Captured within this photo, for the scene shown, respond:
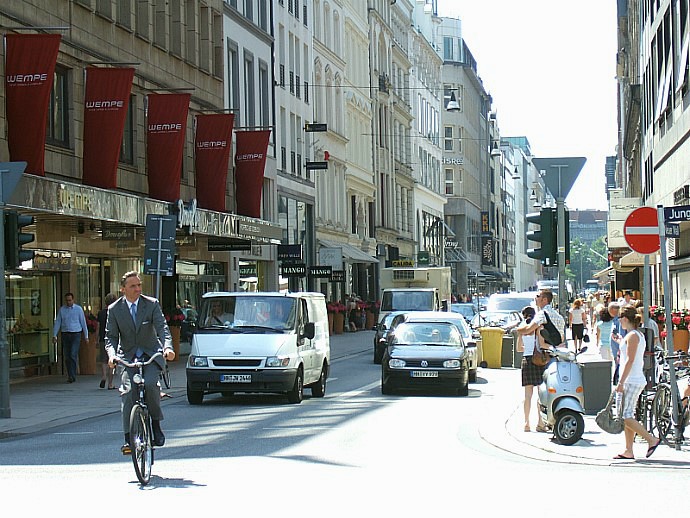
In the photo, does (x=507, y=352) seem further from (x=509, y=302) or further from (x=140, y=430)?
(x=140, y=430)

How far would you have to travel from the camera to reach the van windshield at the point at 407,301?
40.5 m

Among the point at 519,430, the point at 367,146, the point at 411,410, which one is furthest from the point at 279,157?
the point at 519,430

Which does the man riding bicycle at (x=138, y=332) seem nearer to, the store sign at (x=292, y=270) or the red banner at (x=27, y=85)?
the red banner at (x=27, y=85)

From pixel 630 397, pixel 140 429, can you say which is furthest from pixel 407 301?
pixel 140 429

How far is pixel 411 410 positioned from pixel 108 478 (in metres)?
8.81

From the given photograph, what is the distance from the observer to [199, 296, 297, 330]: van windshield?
70.0 feet

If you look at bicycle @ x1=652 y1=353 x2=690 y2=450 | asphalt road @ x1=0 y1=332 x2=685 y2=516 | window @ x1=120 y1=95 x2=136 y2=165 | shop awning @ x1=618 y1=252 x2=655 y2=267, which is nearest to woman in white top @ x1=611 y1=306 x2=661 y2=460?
asphalt road @ x1=0 y1=332 x2=685 y2=516

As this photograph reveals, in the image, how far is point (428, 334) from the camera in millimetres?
24438

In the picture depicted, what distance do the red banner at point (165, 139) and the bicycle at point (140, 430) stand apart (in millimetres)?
22965

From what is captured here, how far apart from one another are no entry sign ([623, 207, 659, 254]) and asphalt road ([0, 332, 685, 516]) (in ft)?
8.24

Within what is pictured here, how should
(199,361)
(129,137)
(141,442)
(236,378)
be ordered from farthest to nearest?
(129,137)
(199,361)
(236,378)
(141,442)

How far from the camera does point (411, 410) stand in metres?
20.1

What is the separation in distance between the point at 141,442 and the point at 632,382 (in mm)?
4847

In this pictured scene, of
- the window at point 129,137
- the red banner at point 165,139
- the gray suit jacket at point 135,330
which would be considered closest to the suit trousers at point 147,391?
the gray suit jacket at point 135,330
